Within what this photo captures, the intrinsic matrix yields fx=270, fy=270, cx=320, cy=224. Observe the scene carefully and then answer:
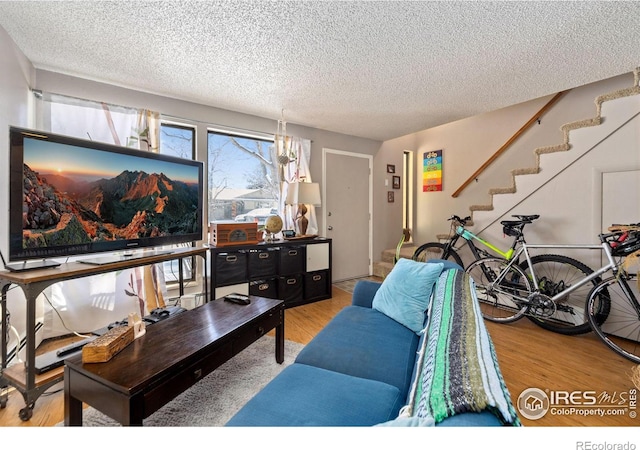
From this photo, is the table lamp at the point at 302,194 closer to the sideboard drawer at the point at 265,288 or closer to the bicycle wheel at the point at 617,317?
the sideboard drawer at the point at 265,288

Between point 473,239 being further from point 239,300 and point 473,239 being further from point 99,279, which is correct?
point 99,279

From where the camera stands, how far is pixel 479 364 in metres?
0.71

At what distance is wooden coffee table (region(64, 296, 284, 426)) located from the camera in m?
1.10

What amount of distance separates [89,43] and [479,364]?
301cm

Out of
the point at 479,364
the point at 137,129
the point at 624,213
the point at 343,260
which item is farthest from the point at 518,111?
the point at 137,129

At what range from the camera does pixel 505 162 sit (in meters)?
4.06

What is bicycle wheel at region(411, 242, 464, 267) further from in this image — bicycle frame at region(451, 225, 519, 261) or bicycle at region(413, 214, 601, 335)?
bicycle at region(413, 214, 601, 335)

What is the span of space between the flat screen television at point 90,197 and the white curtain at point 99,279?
0.60 metres

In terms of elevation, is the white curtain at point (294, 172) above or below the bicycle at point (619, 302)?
above

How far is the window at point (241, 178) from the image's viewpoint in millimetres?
3332

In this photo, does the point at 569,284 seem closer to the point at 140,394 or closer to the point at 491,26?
the point at 491,26

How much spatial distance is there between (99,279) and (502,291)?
4078 millimetres

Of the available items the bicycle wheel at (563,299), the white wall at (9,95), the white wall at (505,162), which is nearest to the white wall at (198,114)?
the white wall at (9,95)

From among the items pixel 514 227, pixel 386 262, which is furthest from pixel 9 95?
pixel 386 262
